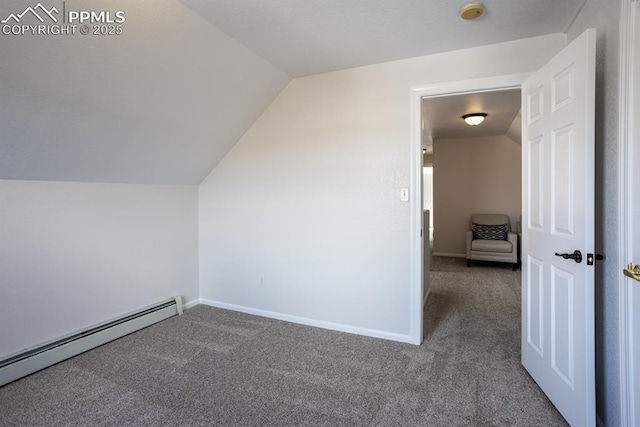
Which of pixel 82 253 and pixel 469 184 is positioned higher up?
pixel 469 184

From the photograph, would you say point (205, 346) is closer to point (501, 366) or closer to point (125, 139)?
point (125, 139)

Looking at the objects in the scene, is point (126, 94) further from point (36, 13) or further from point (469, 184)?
point (469, 184)

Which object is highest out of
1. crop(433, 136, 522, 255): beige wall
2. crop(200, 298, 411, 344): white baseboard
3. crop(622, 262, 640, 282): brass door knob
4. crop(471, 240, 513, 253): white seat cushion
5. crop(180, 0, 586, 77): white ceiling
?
crop(180, 0, 586, 77): white ceiling

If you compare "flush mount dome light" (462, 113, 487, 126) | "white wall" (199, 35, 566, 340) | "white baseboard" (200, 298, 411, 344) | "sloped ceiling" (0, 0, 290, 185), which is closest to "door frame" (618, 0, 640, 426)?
"white wall" (199, 35, 566, 340)

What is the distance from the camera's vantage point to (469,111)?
4.42 meters

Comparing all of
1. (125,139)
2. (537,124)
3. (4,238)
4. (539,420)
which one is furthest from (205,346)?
(537,124)

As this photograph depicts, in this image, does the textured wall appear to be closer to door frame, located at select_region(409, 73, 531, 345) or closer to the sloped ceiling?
door frame, located at select_region(409, 73, 531, 345)

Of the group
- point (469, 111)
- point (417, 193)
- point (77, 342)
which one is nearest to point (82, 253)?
point (77, 342)

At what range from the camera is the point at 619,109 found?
58.2 inches

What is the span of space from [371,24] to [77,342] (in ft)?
10.3

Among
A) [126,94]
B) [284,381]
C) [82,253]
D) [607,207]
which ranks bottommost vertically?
[284,381]

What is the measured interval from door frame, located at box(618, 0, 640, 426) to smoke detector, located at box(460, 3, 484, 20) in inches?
28.1

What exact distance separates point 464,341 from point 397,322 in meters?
0.57

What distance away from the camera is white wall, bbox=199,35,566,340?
275 centimetres
